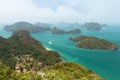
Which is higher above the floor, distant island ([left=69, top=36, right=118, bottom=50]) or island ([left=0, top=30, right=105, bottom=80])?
distant island ([left=69, top=36, right=118, bottom=50])

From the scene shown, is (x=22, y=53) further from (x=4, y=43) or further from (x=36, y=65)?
(x=36, y=65)

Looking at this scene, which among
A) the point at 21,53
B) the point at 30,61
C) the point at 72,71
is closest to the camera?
the point at 72,71

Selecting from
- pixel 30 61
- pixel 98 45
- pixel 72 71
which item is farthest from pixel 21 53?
pixel 98 45

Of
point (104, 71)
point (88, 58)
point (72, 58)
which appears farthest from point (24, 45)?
point (104, 71)

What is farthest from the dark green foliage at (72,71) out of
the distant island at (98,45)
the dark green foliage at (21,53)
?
the distant island at (98,45)

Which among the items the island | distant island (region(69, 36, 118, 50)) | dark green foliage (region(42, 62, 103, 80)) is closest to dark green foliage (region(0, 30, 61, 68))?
the island

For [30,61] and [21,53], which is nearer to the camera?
[30,61]

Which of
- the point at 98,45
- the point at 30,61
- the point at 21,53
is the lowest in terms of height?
the point at 30,61

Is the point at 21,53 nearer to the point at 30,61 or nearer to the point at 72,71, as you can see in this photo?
the point at 30,61

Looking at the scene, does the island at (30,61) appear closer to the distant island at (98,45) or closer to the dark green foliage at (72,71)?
the dark green foliage at (72,71)

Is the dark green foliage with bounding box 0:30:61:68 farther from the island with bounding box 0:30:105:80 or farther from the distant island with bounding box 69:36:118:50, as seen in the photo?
the distant island with bounding box 69:36:118:50

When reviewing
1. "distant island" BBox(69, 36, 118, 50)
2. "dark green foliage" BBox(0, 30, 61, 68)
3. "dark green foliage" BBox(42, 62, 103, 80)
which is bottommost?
"dark green foliage" BBox(42, 62, 103, 80)
